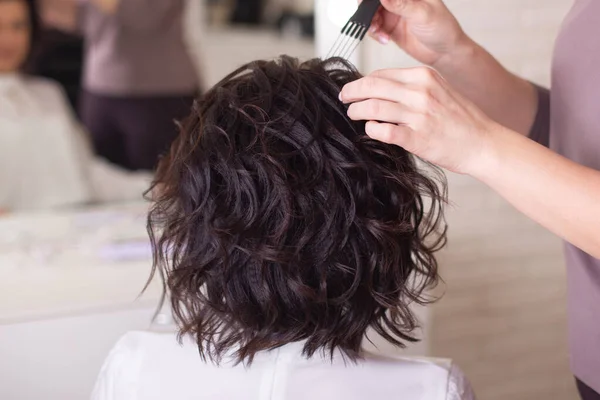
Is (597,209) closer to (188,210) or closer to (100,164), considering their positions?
(188,210)

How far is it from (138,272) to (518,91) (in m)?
0.65

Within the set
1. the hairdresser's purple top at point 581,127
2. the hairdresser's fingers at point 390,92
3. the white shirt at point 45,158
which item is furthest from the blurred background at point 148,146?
the hairdresser's fingers at point 390,92

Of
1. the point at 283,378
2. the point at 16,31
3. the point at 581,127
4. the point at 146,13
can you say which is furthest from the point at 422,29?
the point at 16,31

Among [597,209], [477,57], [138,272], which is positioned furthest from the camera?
[138,272]

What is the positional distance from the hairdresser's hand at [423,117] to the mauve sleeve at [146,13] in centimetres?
74

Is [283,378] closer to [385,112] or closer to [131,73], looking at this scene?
[385,112]

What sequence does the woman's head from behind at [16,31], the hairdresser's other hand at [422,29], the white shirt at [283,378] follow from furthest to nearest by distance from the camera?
the woman's head from behind at [16,31], the hairdresser's other hand at [422,29], the white shirt at [283,378]

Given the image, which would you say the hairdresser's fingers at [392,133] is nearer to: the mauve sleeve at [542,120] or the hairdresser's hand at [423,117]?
the hairdresser's hand at [423,117]

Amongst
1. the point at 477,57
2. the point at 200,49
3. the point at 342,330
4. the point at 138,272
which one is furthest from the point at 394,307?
the point at 200,49

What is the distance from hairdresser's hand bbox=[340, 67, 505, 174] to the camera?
1.98 feet

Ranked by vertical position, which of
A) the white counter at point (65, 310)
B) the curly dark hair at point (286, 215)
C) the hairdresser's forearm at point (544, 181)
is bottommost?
the white counter at point (65, 310)

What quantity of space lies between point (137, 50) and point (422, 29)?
64 centimetres

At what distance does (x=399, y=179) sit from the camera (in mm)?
691

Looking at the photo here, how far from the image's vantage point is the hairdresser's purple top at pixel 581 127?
77 cm
